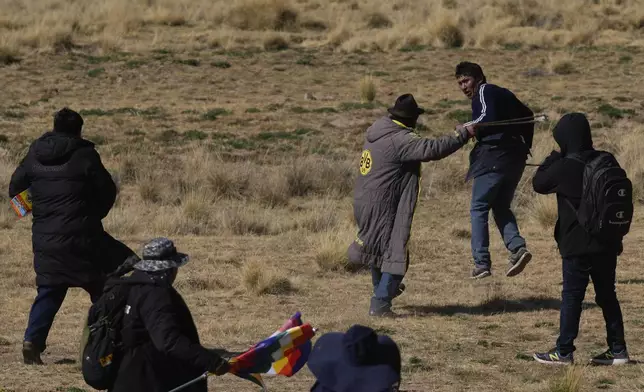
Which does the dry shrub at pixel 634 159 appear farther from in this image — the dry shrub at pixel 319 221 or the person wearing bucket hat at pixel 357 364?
the person wearing bucket hat at pixel 357 364

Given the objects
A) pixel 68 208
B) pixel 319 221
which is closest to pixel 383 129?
pixel 68 208

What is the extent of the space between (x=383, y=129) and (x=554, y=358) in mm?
2248

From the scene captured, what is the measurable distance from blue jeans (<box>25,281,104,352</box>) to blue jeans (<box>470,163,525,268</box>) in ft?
11.5

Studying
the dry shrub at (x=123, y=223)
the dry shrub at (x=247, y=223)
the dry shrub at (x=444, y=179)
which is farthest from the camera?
the dry shrub at (x=444, y=179)

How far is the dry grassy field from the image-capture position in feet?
33.5

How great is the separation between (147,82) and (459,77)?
15844 millimetres

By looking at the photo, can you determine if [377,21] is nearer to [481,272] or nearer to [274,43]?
[274,43]

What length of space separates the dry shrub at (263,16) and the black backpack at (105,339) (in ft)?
95.3

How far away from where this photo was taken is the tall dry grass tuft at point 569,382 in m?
8.22

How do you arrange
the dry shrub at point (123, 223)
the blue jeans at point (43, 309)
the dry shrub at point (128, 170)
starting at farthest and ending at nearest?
the dry shrub at point (128, 170)
the dry shrub at point (123, 223)
the blue jeans at point (43, 309)

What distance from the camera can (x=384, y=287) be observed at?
10398mm

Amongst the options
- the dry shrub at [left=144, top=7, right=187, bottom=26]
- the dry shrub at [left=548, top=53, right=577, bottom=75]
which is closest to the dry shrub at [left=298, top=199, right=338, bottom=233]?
the dry shrub at [left=548, top=53, right=577, bottom=75]

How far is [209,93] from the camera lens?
25438 mm

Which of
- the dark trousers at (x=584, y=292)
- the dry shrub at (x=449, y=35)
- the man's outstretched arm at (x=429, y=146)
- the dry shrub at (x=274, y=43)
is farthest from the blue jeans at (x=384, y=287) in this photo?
the dry shrub at (x=449, y=35)
